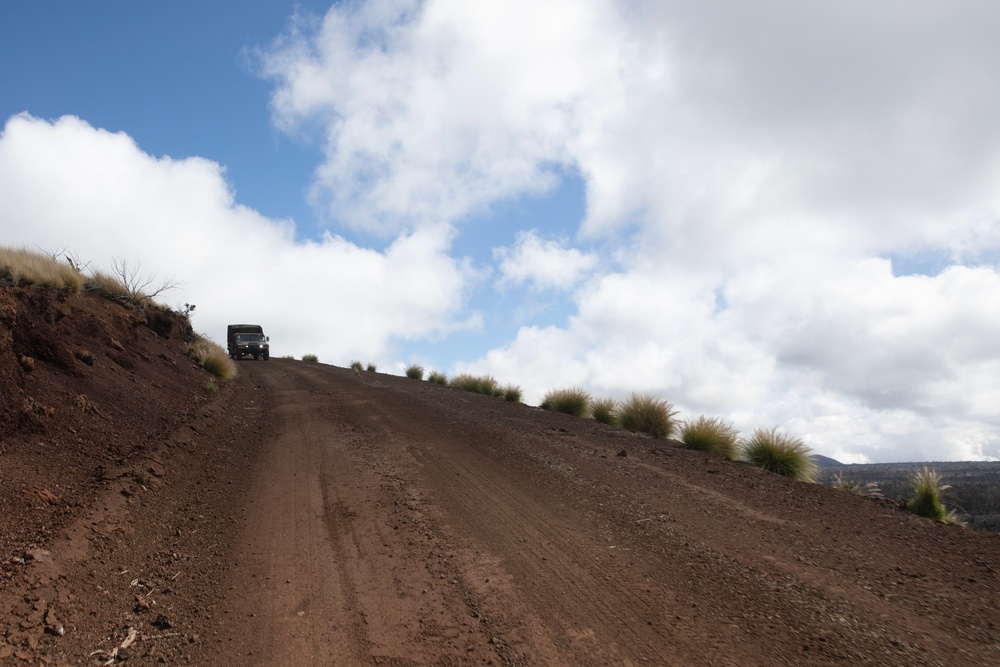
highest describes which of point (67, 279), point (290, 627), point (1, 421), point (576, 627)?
point (67, 279)

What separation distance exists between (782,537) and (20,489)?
8.37 metres

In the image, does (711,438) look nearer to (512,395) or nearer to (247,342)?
(512,395)

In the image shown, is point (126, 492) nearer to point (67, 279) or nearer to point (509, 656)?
point (509, 656)

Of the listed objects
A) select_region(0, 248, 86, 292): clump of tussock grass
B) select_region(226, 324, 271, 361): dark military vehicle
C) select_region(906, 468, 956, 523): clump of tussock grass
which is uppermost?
select_region(226, 324, 271, 361): dark military vehicle

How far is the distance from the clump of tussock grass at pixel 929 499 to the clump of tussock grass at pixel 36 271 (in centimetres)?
1730

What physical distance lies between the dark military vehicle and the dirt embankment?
94.2 ft

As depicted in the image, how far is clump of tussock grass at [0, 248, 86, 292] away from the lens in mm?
12898

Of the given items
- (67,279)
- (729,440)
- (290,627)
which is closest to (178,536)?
(290,627)

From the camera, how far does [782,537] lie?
272 inches

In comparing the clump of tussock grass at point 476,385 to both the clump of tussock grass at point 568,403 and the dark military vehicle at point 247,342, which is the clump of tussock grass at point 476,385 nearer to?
the clump of tussock grass at point 568,403

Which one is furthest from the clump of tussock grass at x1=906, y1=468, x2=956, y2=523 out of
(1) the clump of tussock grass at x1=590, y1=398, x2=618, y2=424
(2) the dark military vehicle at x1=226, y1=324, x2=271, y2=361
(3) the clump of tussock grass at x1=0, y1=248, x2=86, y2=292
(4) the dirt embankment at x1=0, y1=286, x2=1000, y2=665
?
(2) the dark military vehicle at x1=226, y1=324, x2=271, y2=361

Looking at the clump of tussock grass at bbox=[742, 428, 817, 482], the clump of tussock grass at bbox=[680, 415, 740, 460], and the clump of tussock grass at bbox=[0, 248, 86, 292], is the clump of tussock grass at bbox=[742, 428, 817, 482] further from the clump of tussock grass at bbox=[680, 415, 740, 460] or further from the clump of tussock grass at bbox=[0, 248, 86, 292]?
the clump of tussock grass at bbox=[0, 248, 86, 292]

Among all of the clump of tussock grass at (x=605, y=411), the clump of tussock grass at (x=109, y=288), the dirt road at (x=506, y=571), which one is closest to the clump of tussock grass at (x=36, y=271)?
the clump of tussock grass at (x=109, y=288)

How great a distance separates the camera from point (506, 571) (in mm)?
5656
